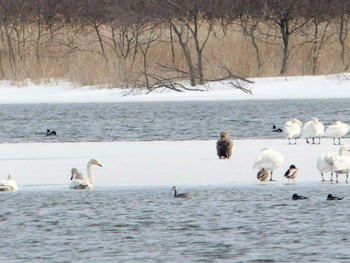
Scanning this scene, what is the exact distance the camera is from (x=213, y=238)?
12.9m

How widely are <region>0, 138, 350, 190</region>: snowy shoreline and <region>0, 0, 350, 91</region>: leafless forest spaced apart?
826 inches

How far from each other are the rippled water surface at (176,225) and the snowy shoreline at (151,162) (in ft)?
2.02

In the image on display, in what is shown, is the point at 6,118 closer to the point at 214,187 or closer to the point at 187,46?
the point at 187,46

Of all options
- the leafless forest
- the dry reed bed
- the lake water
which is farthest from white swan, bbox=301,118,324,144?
the dry reed bed

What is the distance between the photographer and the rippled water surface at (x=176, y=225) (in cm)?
1207

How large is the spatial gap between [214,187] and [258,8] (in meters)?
31.7

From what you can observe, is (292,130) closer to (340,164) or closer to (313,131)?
(313,131)

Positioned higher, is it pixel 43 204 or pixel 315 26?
pixel 315 26

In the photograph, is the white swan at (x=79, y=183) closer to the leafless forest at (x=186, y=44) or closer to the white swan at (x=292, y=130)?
the white swan at (x=292, y=130)

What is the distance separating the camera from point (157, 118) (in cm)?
3378

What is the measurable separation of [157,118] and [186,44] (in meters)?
12.7

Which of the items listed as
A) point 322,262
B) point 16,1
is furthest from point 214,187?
point 16,1

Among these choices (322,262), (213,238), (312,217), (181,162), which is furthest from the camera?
(181,162)

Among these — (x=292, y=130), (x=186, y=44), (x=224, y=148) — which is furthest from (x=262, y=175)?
(x=186, y=44)
